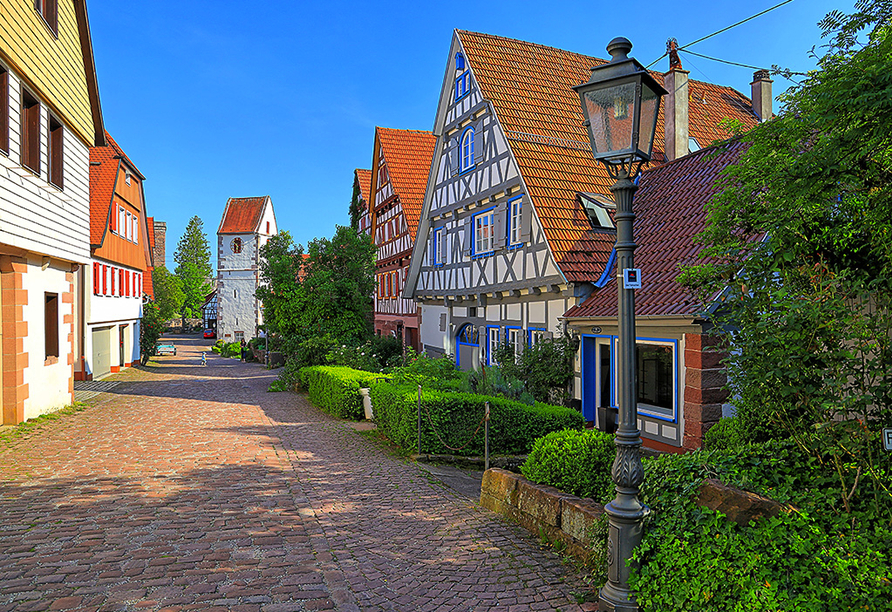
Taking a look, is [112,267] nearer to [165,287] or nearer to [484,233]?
[484,233]

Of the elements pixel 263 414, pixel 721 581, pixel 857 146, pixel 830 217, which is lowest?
pixel 263 414

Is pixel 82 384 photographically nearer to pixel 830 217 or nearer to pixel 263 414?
pixel 263 414

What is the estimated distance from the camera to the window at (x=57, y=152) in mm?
13638

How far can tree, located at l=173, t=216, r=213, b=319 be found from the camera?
269 feet

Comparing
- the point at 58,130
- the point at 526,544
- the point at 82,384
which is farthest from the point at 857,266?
the point at 82,384

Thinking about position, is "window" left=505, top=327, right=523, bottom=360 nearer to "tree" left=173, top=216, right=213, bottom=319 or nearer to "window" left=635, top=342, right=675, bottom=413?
"window" left=635, top=342, right=675, bottom=413

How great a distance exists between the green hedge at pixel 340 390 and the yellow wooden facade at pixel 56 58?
8553mm

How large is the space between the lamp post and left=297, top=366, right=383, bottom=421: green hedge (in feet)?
36.9

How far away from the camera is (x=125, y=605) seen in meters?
4.58

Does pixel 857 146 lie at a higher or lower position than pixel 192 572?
higher

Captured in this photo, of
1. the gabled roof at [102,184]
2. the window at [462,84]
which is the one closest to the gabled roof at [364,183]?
the gabled roof at [102,184]

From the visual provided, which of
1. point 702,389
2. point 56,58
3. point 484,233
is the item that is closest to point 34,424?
point 56,58

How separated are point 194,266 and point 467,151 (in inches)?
2805

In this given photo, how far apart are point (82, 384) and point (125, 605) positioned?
20.0 m
